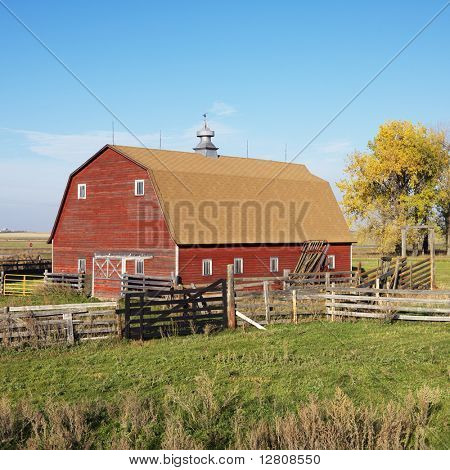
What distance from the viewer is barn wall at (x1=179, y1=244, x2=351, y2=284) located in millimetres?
30344

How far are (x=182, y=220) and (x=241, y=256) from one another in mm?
3944

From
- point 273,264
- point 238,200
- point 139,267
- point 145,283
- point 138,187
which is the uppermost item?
point 138,187

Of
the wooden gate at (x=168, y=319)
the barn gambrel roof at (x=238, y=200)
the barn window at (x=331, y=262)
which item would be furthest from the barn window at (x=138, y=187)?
the wooden gate at (x=168, y=319)

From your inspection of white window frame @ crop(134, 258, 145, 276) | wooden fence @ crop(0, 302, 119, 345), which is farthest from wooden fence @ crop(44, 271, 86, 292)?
wooden fence @ crop(0, 302, 119, 345)

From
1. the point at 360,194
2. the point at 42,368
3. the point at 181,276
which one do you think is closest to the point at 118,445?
the point at 42,368

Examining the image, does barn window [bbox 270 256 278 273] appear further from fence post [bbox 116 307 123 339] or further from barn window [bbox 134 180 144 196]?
fence post [bbox 116 307 123 339]

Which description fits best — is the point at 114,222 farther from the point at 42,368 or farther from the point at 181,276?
the point at 42,368

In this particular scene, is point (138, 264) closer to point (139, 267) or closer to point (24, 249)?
point (139, 267)

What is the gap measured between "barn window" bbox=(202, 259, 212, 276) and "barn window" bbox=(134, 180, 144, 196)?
4.85 metres

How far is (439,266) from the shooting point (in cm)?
5241

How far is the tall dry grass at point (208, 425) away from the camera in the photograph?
313 inches

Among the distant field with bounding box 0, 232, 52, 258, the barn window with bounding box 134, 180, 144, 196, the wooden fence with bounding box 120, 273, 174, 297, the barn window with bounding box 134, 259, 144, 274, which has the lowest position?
the wooden fence with bounding box 120, 273, 174, 297

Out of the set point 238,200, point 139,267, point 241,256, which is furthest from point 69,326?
point 238,200

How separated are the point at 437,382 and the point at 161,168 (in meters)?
23.5
